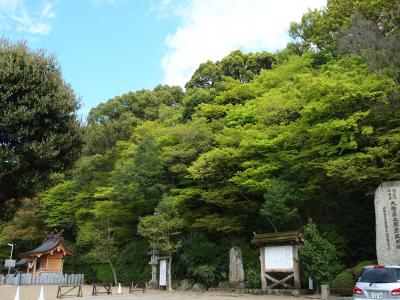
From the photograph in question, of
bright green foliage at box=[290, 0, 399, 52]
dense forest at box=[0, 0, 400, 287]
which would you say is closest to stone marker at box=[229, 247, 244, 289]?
dense forest at box=[0, 0, 400, 287]

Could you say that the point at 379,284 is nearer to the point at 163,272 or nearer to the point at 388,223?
the point at 388,223

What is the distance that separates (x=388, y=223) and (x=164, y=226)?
1218cm

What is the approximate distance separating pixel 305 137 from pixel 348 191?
330 cm

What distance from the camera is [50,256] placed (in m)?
34.0

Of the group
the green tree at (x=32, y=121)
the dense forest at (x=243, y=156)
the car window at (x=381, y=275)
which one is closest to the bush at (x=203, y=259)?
the dense forest at (x=243, y=156)

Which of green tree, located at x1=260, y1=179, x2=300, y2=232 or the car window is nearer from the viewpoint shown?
the car window

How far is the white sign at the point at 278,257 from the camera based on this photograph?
18.2 meters

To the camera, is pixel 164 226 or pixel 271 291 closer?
pixel 271 291

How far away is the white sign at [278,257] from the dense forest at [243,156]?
4.24 ft

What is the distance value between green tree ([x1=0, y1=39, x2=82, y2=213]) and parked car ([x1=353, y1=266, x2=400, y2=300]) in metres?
8.79

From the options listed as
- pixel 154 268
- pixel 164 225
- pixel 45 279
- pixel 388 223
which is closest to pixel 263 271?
pixel 164 225

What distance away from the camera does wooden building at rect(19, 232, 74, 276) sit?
3369 centimetres

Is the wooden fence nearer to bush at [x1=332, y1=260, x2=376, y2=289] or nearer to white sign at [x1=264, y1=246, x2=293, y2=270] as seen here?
white sign at [x1=264, y1=246, x2=293, y2=270]

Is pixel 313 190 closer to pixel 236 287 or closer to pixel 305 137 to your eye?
pixel 305 137
